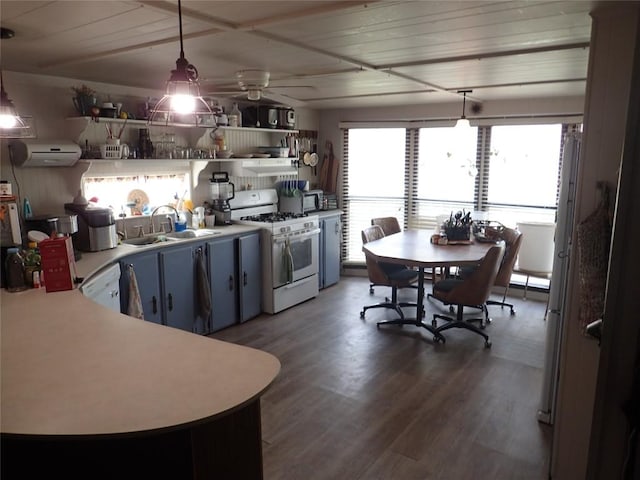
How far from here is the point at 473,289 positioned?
4.18 metres

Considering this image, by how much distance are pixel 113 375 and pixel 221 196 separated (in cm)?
363

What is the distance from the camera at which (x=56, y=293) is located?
A: 2.52 metres

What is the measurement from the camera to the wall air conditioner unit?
3359mm

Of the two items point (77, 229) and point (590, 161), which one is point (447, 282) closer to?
point (590, 161)

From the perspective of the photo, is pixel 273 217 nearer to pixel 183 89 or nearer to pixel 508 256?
pixel 508 256

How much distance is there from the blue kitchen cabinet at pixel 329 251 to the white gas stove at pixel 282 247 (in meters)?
0.27

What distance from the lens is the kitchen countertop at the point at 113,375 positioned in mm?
1310

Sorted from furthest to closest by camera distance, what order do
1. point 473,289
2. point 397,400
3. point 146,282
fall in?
point 473,289
point 146,282
point 397,400

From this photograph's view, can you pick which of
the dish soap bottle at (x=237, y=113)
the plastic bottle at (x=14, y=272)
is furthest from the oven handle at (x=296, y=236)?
the plastic bottle at (x=14, y=272)

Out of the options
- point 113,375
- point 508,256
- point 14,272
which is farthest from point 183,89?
point 508,256

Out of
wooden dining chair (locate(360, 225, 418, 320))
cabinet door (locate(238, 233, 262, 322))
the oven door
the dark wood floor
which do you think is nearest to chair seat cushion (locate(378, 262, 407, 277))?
wooden dining chair (locate(360, 225, 418, 320))

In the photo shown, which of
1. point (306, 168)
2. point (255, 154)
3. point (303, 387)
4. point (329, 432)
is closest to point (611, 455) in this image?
point (329, 432)

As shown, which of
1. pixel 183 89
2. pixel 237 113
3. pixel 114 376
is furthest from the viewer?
pixel 237 113

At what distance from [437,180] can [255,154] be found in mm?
2403
